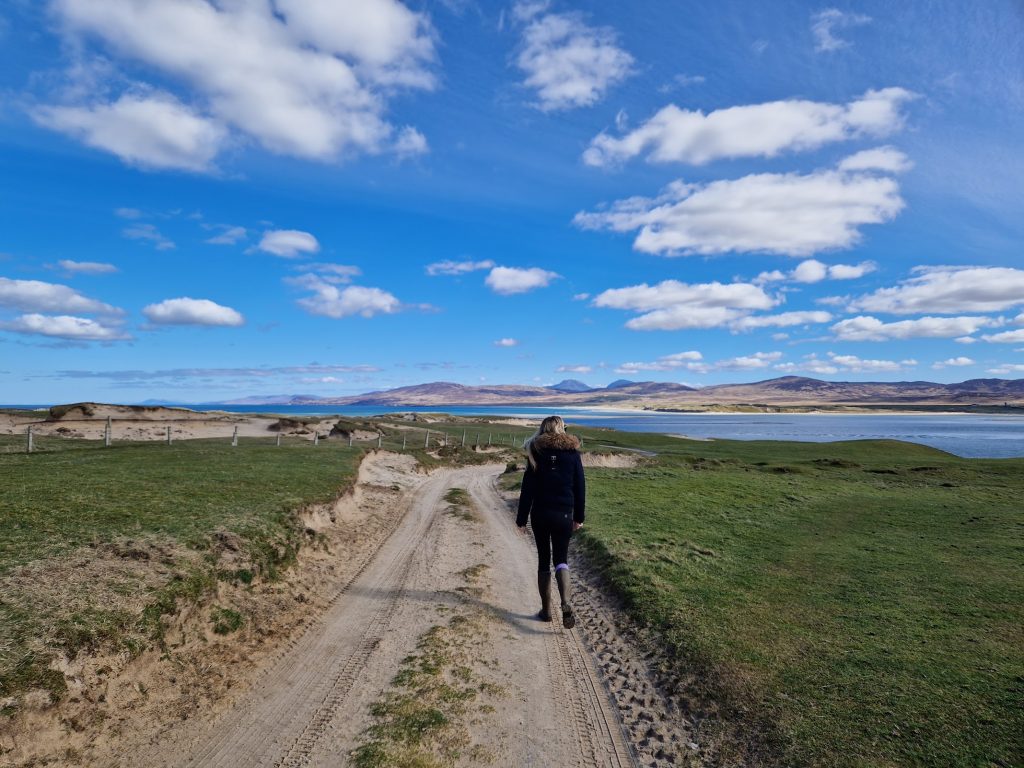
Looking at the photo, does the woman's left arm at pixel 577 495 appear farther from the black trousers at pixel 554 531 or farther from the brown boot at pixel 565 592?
the brown boot at pixel 565 592

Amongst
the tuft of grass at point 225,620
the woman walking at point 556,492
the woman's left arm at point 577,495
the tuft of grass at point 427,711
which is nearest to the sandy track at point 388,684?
the tuft of grass at point 427,711

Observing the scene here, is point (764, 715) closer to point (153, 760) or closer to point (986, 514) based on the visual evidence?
point (153, 760)

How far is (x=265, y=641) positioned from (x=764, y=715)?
742 cm

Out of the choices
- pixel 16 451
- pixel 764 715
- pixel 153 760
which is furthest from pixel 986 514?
pixel 16 451

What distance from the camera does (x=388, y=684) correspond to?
703 cm

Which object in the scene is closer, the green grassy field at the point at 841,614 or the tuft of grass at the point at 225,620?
the green grassy field at the point at 841,614

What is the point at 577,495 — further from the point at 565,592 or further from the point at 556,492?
the point at 565,592

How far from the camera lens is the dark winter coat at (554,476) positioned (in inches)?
354

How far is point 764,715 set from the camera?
6207 mm

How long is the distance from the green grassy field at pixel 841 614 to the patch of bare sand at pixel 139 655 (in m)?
6.53

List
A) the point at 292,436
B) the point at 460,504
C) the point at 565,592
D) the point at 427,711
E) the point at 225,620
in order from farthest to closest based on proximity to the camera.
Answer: the point at 292,436, the point at 460,504, the point at 565,592, the point at 225,620, the point at 427,711

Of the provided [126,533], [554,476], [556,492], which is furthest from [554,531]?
[126,533]

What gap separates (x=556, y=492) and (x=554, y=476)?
0.94 feet

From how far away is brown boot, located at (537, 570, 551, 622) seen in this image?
373 inches
